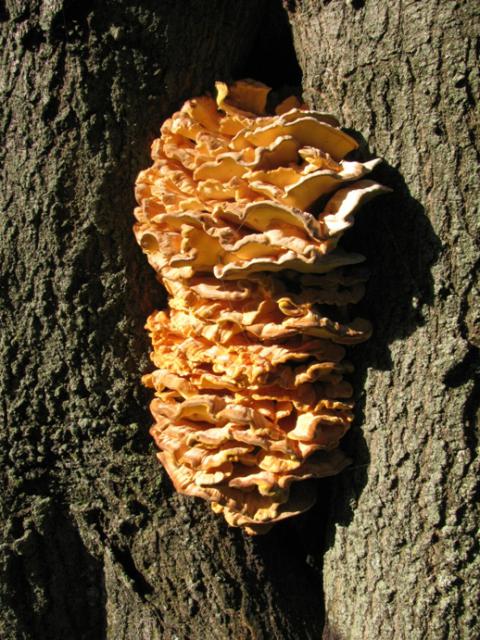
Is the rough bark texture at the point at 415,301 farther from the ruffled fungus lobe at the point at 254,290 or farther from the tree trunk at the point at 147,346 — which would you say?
the ruffled fungus lobe at the point at 254,290

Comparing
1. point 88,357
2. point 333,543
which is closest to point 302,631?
point 333,543

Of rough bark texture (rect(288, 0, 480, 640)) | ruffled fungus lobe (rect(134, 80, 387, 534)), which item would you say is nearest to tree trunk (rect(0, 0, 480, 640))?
rough bark texture (rect(288, 0, 480, 640))

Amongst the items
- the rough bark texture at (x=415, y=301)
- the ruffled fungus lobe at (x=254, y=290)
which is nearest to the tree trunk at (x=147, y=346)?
the rough bark texture at (x=415, y=301)

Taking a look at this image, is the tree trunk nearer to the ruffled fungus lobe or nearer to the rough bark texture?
→ the rough bark texture

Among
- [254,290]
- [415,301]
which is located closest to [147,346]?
[254,290]

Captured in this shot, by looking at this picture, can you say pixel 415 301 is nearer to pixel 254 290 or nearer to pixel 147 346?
pixel 254 290

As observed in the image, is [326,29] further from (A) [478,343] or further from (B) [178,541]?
(B) [178,541]
